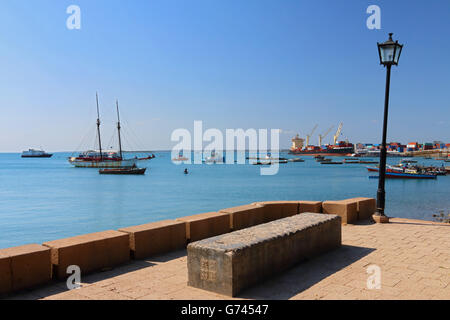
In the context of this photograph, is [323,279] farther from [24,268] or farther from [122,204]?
[122,204]

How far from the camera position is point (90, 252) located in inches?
212

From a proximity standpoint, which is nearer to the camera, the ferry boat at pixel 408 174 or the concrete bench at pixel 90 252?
the concrete bench at pixel 90 252

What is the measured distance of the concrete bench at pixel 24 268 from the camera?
453 centimetres

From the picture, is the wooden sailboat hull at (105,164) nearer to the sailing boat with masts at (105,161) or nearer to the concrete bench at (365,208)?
the sailing boat with masts at (105,161)

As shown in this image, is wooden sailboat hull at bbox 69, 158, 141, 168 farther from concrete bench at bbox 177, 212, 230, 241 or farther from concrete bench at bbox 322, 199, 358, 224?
concrete bench at bbox 177, 212, 230, 241

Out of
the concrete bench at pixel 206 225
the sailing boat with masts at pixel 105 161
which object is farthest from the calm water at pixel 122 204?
the sailing boat with masts at pixel 105 161

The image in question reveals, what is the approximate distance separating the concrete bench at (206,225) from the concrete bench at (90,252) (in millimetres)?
1435

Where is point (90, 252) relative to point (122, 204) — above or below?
above

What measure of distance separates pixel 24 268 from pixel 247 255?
9.88 feet

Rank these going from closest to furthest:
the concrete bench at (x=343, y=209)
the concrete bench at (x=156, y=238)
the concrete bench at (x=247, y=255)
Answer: the concrete bench at (x=247, y=255), the concrete bench at (x=156, y=238), the concrete bench at (x=343, y=209)

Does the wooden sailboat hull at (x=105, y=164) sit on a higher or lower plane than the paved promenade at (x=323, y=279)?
lower

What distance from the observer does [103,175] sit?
276 ft

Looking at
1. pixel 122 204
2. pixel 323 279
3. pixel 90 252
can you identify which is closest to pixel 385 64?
pixel 323 279
